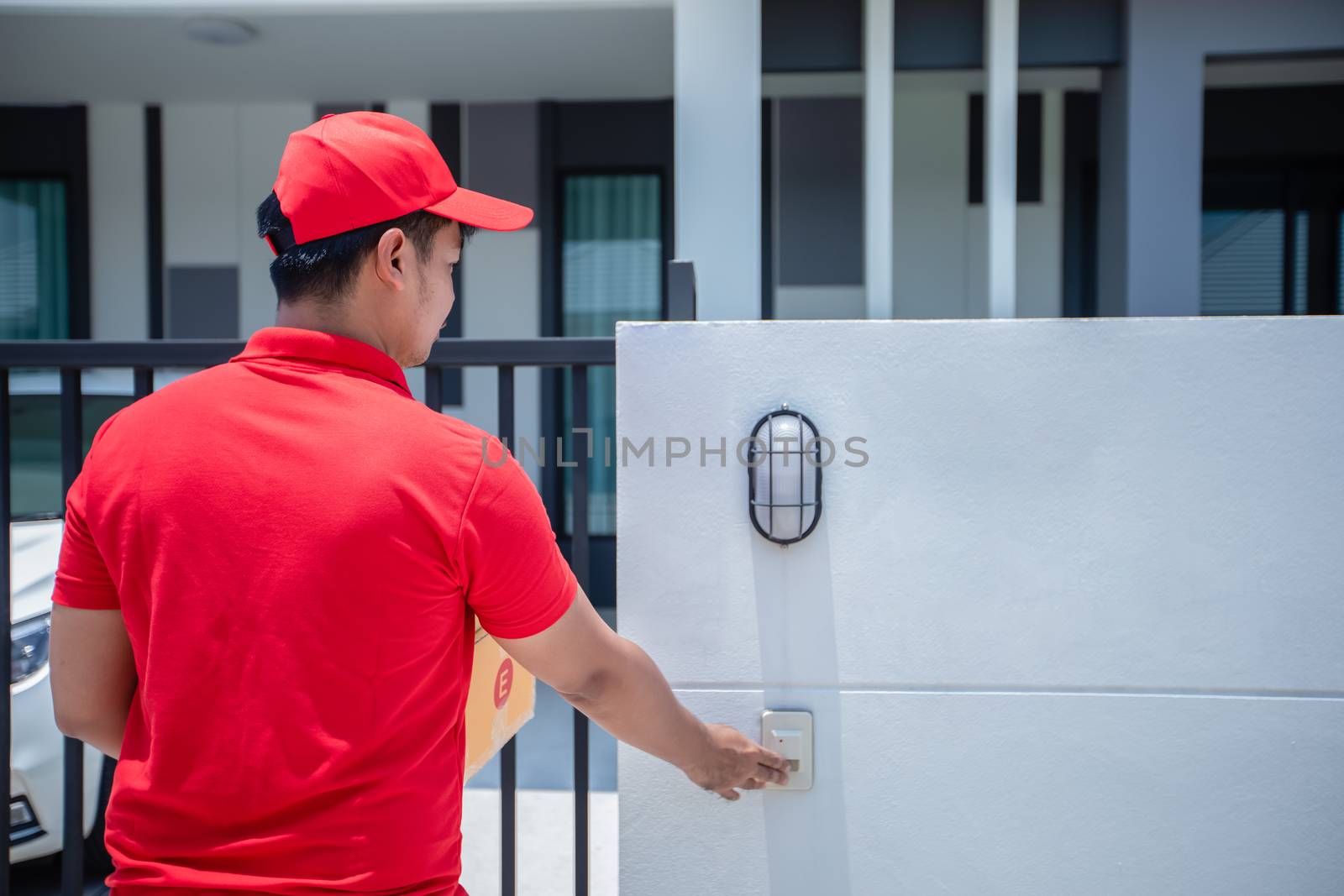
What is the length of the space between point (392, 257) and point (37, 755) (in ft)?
7.28

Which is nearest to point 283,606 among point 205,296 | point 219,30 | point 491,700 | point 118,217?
point 491,700

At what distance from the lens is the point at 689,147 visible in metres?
2.21

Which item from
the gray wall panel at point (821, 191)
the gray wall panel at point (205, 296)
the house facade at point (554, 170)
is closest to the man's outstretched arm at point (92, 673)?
the house facade at point (554, 170)

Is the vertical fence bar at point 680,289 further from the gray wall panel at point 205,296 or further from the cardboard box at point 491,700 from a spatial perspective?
the gray wall panel at point 205,296

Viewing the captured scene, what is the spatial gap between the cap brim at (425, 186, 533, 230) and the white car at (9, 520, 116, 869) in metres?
1.93

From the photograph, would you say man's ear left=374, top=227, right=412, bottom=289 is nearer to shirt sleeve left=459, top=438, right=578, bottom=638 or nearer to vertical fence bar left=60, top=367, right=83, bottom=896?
shirt sleeve left=459, top=438, right=578, bottom=638

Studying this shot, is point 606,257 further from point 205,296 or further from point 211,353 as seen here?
point 211,353

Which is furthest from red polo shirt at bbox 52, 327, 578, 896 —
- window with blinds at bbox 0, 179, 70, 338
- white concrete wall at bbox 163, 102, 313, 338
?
window with blinds at bbox 0, 179, 70, 338

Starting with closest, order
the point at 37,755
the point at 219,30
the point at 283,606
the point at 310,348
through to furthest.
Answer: the point at 283,606, the point at 310,348, the point at 37,755, the point at 219,30

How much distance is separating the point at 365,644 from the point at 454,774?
26 centimetres

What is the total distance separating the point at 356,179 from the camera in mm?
1120

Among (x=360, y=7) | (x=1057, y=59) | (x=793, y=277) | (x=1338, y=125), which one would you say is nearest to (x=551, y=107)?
(x=360, y=7)

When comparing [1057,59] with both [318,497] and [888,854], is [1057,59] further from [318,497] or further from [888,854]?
[318,497]

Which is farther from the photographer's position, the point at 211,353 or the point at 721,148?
the point at 721,148
